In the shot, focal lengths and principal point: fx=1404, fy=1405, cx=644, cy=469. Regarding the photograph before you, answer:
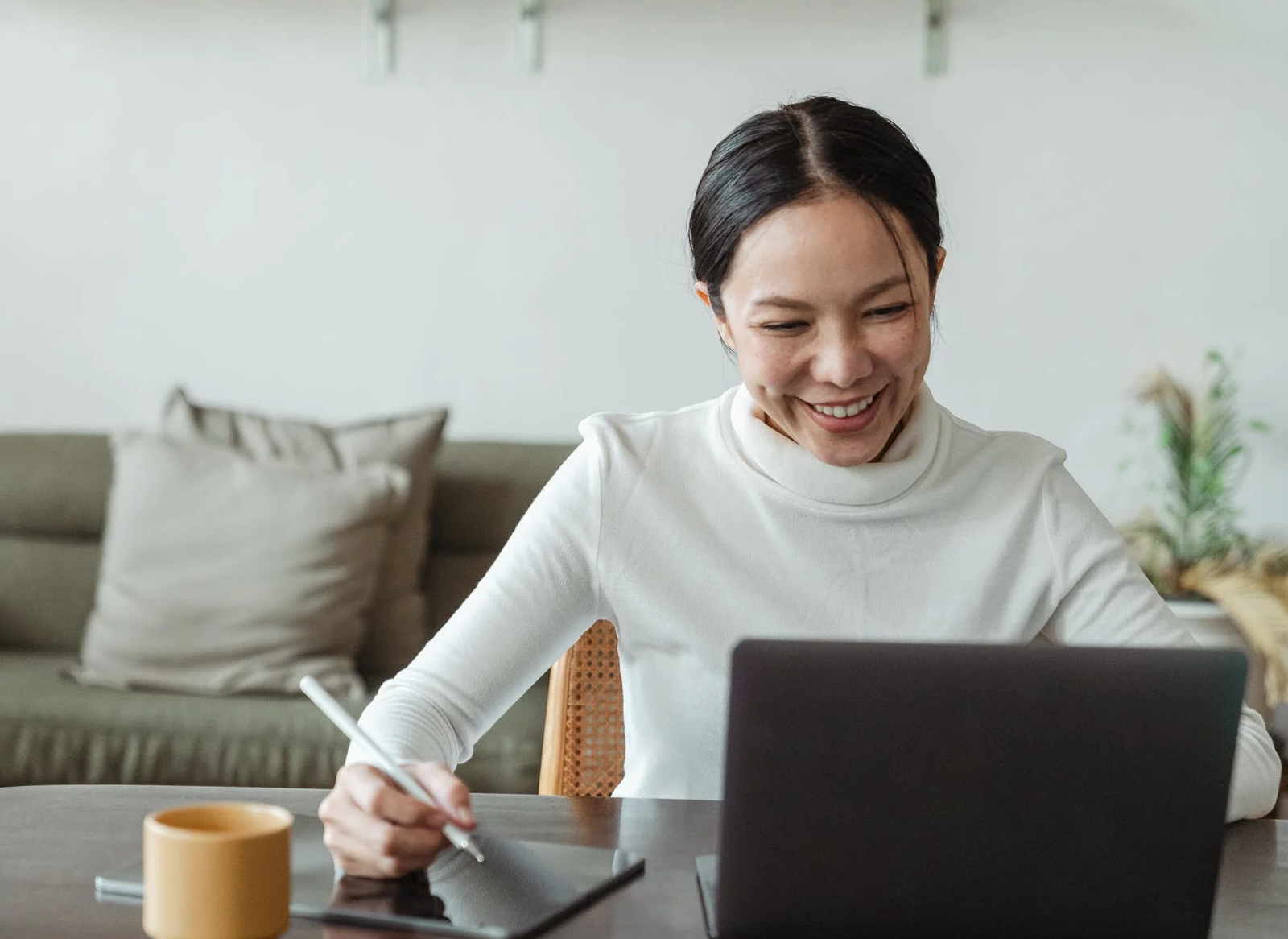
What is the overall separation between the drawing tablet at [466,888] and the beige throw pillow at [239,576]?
Answer: 1529 mm

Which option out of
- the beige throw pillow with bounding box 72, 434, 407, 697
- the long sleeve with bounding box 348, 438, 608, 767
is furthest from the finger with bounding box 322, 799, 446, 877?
the beige throw pillow with bounding box 72, 434, 407, 697

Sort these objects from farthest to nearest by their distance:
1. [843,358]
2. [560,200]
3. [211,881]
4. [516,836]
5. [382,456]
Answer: [560,200], [382,456], [843,358], [516,836], [211,881]

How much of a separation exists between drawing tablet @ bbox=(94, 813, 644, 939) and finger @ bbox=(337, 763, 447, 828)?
3 centimetres

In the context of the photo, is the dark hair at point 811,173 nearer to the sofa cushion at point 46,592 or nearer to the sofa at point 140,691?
the sofa at point 140,691

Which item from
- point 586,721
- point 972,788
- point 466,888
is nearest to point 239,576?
point 586,721

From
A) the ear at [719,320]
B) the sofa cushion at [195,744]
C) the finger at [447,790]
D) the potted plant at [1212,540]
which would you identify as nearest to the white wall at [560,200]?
the potted plant at [1212,540]

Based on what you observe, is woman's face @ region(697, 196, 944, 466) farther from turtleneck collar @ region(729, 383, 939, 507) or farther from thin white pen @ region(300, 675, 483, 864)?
thin white pen @ region(300, 675, 483, 864)

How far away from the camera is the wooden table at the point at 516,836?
0.78 m

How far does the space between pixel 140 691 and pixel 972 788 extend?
198 cm

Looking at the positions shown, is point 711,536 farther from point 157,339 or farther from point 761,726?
point 157,339

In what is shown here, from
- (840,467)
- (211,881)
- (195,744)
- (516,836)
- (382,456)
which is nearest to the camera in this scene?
(211,881)

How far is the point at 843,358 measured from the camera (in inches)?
44.7

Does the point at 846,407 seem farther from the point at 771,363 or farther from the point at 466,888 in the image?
the point at 466,888

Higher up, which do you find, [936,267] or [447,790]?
[936,267]
